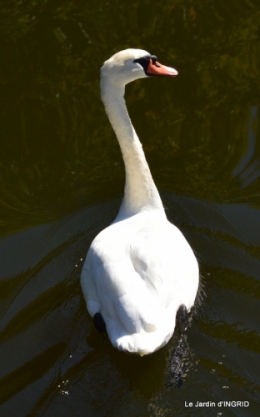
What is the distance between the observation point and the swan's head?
283 inches

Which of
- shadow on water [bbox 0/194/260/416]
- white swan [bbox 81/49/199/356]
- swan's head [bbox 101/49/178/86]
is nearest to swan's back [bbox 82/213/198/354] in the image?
white swan [bbox 81/49/199/356]

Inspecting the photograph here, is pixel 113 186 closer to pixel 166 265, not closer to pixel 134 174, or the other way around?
pixel 134 174

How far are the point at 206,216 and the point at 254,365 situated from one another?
6.91 ft

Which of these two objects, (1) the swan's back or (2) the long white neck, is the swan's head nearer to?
(2) the long white neck

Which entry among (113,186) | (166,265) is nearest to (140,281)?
(166,265)

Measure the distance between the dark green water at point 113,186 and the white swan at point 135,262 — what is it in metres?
0.49

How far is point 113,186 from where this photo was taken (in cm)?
880

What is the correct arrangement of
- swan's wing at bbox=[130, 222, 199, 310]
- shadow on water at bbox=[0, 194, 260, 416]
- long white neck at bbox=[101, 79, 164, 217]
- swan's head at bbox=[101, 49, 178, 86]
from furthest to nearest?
long white neck at bbox=[101, 79, 164, 217], swan's head at bbox=[101, 49, 178, 86], swan's wing at bbox=[130, 222, 199, 310], shadow on water at bbox=[0, 194, 260, 416]

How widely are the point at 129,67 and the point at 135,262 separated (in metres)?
1.98

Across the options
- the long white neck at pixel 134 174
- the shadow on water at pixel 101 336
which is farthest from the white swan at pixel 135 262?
the shadow on water at pixel 101 336

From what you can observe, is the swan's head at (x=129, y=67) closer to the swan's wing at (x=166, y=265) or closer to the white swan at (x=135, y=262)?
the white swan at (x=135, y=262)

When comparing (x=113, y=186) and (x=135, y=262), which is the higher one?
(x=135, y=262)

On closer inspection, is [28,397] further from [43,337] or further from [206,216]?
[206,216]

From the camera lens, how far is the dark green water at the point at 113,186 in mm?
6457
